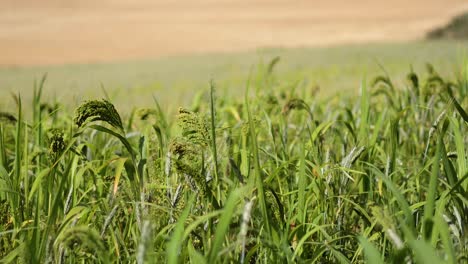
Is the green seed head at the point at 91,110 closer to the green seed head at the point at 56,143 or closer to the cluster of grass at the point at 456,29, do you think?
the green seed head at the point at 56,143

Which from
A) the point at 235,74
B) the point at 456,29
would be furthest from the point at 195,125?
the point at 456,29

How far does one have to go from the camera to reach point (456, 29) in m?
21.8

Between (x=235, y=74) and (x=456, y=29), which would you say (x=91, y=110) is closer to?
(x=235, y=74)

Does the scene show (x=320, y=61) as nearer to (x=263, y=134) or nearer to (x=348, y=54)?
(x=348, y=54)

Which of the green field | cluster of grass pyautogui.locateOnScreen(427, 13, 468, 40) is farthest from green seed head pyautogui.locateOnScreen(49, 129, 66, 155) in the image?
cluster of grass pyautogui.locateOnScreen(427, 13, 468, 40)

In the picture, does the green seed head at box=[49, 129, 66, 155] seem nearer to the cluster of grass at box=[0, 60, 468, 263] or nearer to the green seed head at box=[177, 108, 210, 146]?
the cluster of grass at box=[0, 60, 468, 263]

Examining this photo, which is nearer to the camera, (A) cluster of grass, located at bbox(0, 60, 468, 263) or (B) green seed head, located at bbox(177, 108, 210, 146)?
(A) cluster of grass, located at bbox(0, 60, 468, 263)

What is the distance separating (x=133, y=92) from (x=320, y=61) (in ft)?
12.6

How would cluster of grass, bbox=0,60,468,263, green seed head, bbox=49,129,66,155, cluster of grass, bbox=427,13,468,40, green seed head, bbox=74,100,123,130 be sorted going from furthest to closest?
cluster of grass, bbox=427,13,468,40 < green seed head, bbox=49,129,66,155 < green seed head, bbox=74,100,123,130 < cluster of grass, bbox=0,60,468,263

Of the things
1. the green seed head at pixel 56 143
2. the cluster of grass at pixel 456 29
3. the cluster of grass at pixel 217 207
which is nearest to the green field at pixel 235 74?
the cluster of grass at pixel 217 207

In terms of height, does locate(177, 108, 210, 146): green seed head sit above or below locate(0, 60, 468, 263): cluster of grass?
above

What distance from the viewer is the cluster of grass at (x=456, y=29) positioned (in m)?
21.5

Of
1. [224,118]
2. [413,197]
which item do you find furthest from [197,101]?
[413,197]

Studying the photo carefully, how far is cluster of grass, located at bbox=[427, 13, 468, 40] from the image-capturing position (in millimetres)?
21516
